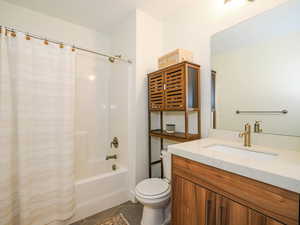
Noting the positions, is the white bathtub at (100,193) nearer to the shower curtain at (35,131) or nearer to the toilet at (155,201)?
the shower curtain at (35,131)

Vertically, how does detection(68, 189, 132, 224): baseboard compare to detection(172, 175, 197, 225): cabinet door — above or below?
below

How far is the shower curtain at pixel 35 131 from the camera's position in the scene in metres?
1.18

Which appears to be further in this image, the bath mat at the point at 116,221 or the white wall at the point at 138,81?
the white wall at the point at 138,81

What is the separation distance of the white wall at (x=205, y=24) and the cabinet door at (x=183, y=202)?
67cm

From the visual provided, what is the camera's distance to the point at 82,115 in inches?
85.0

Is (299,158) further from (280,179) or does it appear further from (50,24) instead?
(50,24)

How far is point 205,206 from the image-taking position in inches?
35.4

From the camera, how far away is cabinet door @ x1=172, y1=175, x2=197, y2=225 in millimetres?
977

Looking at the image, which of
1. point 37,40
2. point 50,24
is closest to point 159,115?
point 37,40

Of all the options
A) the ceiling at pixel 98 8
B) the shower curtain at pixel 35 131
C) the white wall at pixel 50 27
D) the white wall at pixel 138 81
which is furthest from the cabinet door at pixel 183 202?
the white wall at pixel 50 27

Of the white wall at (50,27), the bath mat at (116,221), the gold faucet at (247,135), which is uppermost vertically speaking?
the white wall at (50,27)

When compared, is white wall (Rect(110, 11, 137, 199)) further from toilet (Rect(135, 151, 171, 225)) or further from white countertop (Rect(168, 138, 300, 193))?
white countertop (Rect(168, 138, 300, 193))

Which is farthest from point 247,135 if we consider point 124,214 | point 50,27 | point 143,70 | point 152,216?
point 50,27

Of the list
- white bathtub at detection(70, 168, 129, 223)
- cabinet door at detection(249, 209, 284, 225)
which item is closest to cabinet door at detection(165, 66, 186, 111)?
cabinet door at detection(249, 209, 284, 225)
